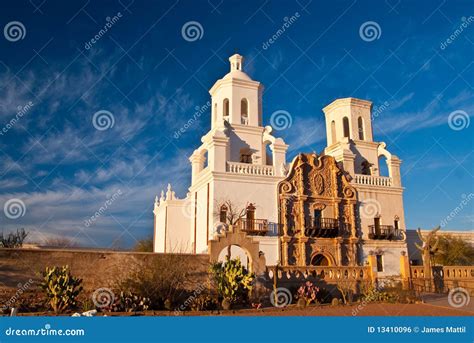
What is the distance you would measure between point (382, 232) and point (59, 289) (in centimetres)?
1932

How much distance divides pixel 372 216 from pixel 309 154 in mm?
5503

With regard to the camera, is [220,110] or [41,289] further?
[220,110]

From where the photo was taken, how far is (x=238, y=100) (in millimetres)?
27750

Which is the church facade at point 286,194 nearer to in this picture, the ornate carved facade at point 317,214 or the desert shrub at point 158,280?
the ornate carved facade at point 317,214

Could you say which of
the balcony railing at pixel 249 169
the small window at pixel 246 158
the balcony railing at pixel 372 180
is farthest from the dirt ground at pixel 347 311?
the small window at pixel 246 158

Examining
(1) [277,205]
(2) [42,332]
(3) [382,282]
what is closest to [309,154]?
(1) [277,205]

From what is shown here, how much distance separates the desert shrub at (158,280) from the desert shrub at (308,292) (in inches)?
171

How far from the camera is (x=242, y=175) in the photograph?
24.3 m

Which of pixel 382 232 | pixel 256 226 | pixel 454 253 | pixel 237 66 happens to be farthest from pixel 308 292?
pixel 454 253

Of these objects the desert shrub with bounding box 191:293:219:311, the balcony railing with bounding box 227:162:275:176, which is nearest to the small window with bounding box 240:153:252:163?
the balcony railing with bounding box 227:162:275:176

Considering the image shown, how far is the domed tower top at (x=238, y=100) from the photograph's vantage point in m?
27.5

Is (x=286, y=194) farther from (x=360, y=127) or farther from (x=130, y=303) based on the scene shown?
(x=130, y=303)

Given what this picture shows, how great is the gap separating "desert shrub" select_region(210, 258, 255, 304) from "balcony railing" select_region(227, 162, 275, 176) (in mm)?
8892

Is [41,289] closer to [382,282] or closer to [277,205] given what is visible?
[277,205]
